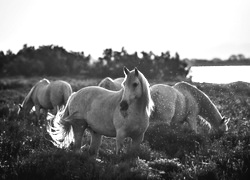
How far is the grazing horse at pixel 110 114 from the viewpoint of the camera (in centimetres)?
576

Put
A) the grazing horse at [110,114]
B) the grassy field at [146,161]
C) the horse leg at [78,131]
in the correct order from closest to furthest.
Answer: the grassy field at [146,161]
the grazing horse at [110,114]
the horse leg at [78,131]

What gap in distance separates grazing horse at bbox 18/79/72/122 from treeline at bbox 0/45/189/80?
24122 mm

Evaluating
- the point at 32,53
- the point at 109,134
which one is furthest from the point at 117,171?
the point at 32,53

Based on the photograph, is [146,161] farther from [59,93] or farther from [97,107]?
[59,93]

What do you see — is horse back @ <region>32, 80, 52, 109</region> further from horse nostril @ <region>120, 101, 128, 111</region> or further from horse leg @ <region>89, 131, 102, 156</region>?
horse nostril @ <region>120, 101, 128, 111</region>

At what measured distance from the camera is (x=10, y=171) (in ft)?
18.2

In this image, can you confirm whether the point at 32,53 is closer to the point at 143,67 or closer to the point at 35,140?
the point at 143,67

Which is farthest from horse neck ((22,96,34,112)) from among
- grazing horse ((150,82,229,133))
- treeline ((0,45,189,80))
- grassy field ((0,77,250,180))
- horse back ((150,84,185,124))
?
treeline ((0,45,189,80))

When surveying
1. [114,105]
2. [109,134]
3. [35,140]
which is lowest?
[35,140]

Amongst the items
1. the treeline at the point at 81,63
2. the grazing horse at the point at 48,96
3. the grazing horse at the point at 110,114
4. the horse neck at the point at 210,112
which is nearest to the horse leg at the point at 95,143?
the grazing horse at the point at 110,114

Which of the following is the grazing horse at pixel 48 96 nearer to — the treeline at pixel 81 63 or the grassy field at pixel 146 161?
the grassy field at pixel 146 161

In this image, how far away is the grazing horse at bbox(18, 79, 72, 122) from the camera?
532 inches

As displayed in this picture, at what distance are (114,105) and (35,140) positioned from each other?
322 cm

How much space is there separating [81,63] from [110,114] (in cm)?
4362
